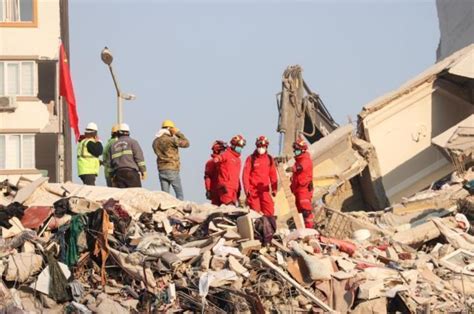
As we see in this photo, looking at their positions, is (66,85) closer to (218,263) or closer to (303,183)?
(303,183)

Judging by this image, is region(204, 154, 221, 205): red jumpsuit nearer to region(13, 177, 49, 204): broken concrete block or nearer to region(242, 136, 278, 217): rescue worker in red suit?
region(242, 136, 278, 217): rescue worker in red suit

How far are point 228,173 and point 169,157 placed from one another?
1.13 m

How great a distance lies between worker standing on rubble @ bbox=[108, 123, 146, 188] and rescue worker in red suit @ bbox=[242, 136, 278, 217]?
1489mm

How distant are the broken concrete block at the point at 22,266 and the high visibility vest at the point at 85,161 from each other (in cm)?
398

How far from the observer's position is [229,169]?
64.8 ft

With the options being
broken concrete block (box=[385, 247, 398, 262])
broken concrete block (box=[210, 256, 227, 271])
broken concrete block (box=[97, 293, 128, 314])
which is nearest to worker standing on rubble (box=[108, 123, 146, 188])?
broken concrete block (box=[210, 256, 227, 271])

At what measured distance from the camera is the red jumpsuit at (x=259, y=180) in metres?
19.7

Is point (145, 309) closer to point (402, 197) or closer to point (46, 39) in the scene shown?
point (402, 197)

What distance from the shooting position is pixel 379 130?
81.7 ft

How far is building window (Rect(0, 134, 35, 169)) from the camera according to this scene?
3412 centimetres

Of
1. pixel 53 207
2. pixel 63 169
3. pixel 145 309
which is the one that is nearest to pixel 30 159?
pixel 63 169

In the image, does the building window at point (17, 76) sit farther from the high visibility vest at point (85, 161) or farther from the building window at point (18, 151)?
the high visibility vest at point (85, 161)

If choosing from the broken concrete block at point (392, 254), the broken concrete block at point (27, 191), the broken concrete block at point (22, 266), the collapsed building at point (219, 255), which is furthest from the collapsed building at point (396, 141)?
the broken concrete block at point (22, 266)

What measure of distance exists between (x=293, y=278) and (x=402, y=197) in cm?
838
